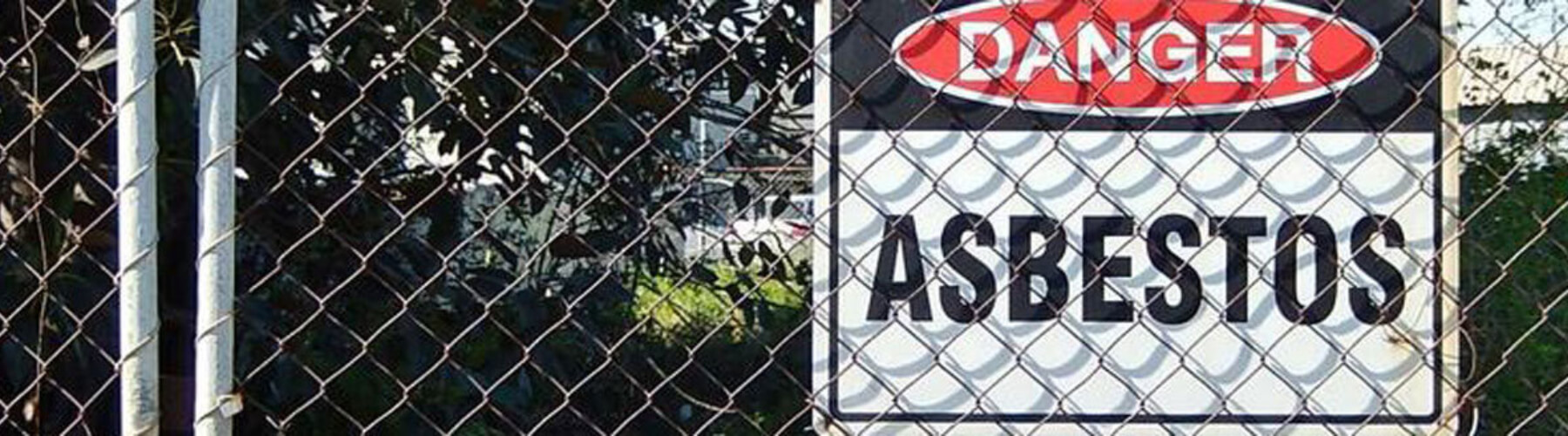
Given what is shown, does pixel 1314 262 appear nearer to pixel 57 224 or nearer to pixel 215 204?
pixel 215 204

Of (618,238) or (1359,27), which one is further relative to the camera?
(618,238)

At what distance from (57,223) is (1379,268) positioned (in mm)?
1580

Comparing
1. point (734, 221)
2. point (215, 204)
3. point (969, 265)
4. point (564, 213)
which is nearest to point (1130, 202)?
point (969, 265)

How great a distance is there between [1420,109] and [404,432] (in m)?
1.57

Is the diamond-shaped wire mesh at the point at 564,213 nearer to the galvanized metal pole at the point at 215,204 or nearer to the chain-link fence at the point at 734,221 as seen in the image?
the chain-link fence at the point at 734,221

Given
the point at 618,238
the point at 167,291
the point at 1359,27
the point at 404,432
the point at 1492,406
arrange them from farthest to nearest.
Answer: the point at 1492,406, the point at 618,238, the point at 404,432, the point at 167,291, the point at 1359,27

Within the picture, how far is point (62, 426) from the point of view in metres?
2.36

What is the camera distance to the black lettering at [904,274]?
196 cm

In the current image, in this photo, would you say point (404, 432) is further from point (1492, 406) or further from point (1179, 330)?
point (1492, 406)

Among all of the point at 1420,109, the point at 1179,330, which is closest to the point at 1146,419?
the point at 1179,330

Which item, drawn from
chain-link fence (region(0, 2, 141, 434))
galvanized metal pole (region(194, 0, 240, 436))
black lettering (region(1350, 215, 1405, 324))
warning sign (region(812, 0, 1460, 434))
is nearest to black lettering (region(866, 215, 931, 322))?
warning sign (region(812, 0, 1460, 434))

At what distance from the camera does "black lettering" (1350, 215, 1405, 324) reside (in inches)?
77.0

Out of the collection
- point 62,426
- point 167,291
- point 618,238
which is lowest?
point 62,426

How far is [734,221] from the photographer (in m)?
3.30
